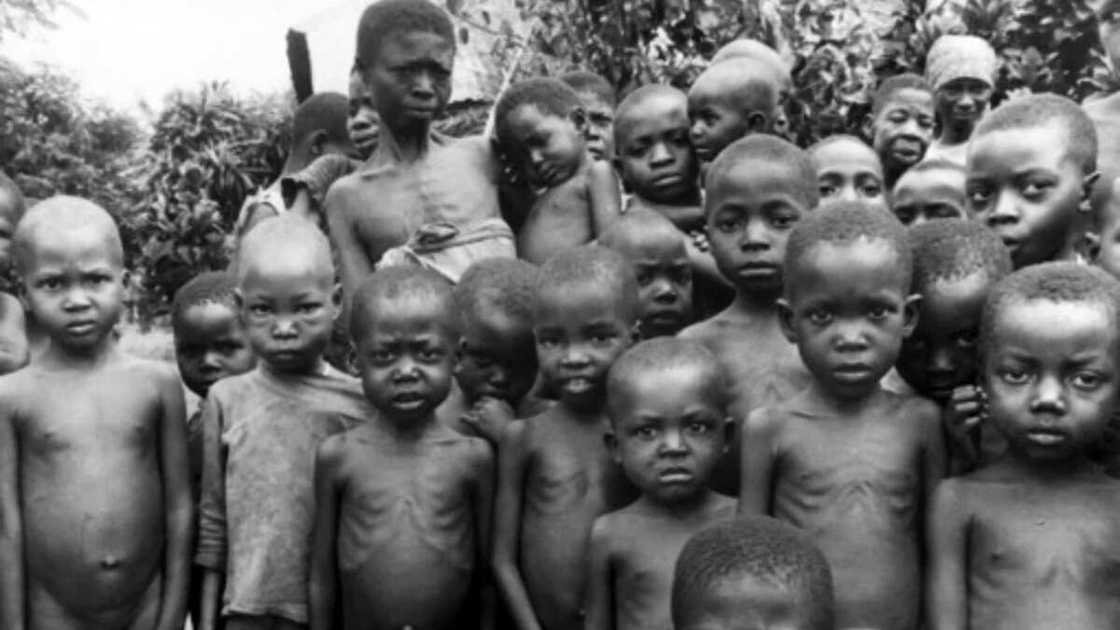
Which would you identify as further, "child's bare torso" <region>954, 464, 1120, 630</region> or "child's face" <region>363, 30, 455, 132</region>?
"child's face" <region>363, 30, 455, 132</region>

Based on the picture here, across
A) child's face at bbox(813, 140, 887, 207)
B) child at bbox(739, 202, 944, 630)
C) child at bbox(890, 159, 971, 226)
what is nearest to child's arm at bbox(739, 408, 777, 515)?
child at bbox(739, 202, 944, 630)

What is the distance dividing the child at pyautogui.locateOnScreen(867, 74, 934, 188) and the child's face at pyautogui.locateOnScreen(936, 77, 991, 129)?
1.07 feet

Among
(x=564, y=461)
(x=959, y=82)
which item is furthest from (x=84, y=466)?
(x=959, y=82)

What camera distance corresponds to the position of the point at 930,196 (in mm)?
4469

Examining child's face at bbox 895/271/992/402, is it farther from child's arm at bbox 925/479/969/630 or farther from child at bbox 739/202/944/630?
child's arm at bbox 925/479/969/630

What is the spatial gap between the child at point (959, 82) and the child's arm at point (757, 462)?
2733mm

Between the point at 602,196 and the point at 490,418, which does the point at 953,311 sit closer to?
the point at 490,418

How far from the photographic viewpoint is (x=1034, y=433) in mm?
3154

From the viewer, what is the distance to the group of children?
10.7 feet

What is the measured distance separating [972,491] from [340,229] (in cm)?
231

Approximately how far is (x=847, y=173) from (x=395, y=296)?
163 centimetres

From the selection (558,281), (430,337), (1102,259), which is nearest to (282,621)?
(430,337)

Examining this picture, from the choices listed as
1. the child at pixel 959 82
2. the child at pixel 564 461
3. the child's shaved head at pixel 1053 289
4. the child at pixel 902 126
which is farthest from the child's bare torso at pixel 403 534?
the child at pixel 959 82

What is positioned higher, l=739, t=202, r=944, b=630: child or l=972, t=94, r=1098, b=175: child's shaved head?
l=972, t=94, r=1098, b=175: child's shaved head
